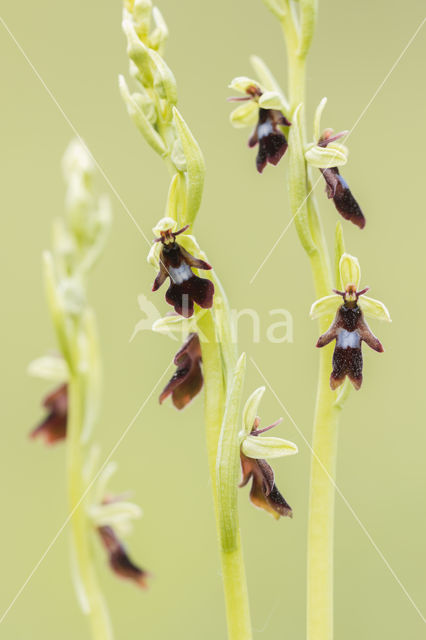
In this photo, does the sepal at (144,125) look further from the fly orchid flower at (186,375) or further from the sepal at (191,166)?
the fly orchid flower at (186,375)

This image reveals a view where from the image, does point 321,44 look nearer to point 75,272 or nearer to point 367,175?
point 367,175

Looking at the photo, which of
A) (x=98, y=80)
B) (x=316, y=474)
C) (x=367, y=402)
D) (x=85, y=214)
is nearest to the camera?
(x=316, y=474)

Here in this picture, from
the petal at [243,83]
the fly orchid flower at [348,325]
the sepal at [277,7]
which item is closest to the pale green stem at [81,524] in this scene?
the fly orchid flower at [348,325]

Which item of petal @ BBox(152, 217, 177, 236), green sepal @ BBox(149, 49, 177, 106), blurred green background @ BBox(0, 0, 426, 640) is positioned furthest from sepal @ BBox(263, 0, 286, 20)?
blurred green background @ BBox(0, 0, 426, 640)

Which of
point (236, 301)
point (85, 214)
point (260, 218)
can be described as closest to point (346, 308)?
point (85, 214)

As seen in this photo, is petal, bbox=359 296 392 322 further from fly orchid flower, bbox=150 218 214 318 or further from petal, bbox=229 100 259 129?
petal, bbox=229 100 259 129

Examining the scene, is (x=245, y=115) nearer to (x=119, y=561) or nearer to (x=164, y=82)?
(x=164, y=82)
